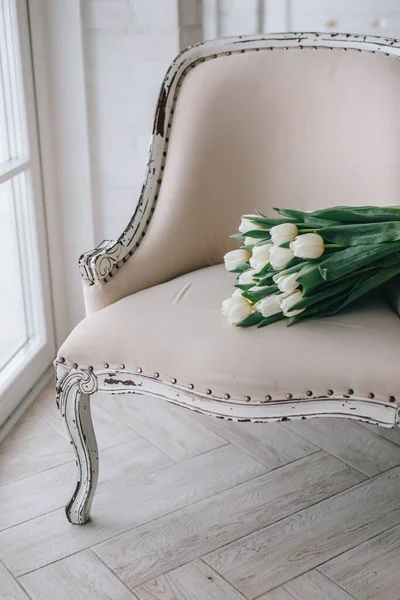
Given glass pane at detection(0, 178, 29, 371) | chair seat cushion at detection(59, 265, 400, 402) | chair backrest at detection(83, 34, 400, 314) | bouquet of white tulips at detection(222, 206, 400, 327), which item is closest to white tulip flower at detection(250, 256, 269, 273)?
bouquet of white tulips at detection(222, 206, 400, 327)

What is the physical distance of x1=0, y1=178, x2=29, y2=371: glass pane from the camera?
1.94 meters

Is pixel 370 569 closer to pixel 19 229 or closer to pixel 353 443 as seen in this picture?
pixel 353 443

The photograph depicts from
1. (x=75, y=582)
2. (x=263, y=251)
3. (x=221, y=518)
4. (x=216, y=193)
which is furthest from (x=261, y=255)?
(x=75, y=582)

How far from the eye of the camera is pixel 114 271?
1.55m

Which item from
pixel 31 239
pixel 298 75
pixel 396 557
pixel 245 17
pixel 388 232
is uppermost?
pixel 245 17

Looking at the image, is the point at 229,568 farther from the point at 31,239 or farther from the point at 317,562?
the point at 31,239

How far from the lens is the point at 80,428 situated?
1465 mm

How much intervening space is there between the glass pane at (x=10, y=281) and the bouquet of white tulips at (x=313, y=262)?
799 mm

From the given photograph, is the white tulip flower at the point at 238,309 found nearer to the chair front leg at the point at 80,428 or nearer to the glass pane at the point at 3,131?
the chair front leg at the point at 80,428

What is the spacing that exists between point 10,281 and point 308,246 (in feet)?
3.27

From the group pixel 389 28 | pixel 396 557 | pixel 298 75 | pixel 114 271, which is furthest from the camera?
pixel 389 28

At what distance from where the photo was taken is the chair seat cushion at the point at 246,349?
1244mm

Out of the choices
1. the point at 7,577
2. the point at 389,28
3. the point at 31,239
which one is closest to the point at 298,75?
the point at 389,28

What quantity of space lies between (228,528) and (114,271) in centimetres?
56
